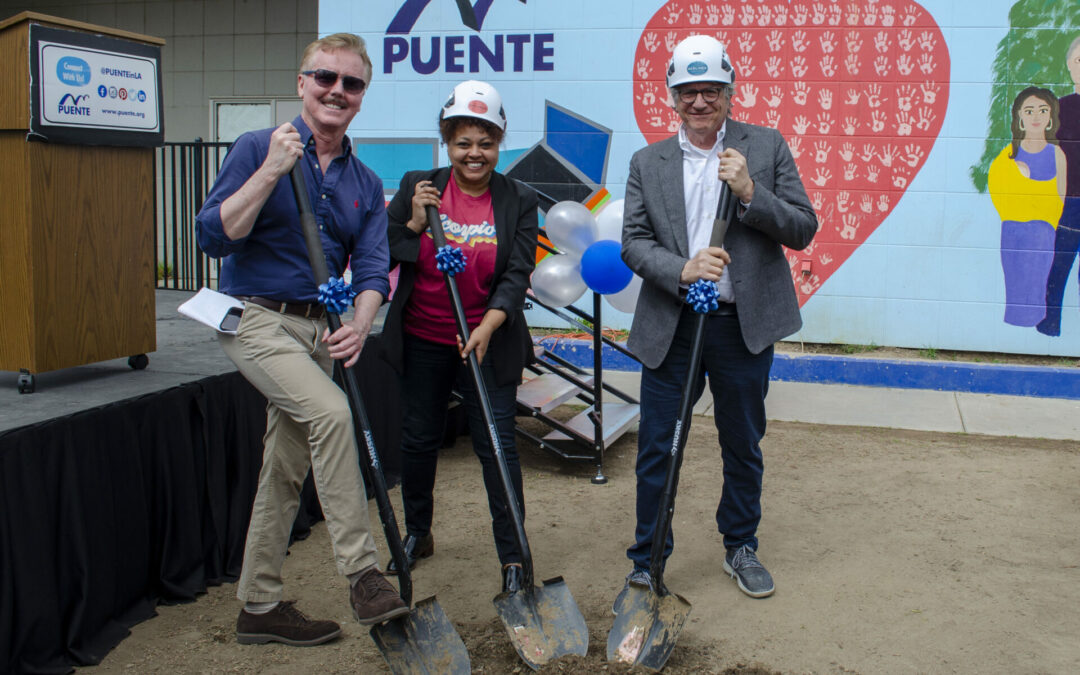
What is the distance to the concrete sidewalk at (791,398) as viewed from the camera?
3.62 m

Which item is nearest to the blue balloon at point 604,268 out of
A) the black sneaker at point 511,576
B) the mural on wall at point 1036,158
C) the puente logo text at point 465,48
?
the black sneaker at point 511,576

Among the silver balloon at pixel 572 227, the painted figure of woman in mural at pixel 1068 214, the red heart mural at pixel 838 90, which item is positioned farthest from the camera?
the red heart mural at pixel 838 90

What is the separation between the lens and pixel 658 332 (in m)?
3.54

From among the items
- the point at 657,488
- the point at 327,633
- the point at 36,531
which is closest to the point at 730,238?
the point at 657,488

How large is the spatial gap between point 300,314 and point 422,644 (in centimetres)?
111

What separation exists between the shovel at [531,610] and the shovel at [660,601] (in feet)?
0.45

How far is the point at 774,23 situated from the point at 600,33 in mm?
1402

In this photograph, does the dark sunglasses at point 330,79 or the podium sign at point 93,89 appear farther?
the podium sign at point 93,89

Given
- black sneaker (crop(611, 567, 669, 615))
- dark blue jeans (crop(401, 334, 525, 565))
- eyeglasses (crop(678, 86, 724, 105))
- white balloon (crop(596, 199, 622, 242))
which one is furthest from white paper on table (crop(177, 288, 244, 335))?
white balloon (crop(596, 199, 622, 242))

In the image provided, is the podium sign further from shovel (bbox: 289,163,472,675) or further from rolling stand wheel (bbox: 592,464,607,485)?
rolling stand wheel (bbox: 592,464,607,485)

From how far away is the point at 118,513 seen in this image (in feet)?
11.1

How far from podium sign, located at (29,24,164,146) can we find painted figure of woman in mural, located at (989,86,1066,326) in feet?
20.2

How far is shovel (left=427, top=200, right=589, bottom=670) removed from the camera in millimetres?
3021

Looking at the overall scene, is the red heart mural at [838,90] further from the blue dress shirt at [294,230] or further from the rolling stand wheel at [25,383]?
the rolling stand wheel at [25,383]
